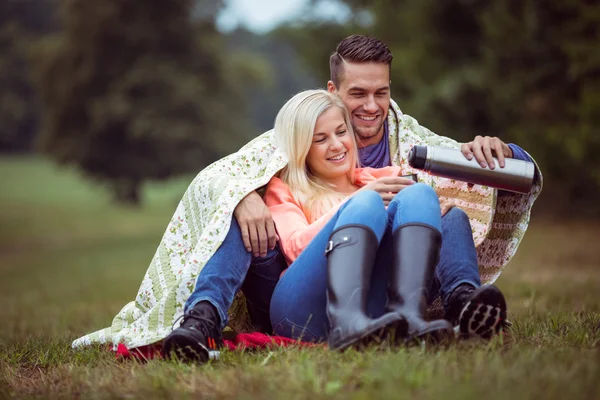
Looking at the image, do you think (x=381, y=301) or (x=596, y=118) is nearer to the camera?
(x=381, y=301)

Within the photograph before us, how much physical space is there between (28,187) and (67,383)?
31.5 m

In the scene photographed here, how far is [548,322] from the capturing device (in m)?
3.29

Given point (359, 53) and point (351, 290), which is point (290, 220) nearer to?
point (351, 290)

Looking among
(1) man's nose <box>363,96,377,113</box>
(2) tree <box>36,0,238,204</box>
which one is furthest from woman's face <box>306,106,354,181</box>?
(2) tree <box>36,0,238,204</box>

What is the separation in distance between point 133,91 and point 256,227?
18.1 meters

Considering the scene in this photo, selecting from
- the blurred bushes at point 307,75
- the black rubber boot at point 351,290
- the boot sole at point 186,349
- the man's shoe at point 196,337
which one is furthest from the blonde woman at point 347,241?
the blurred bushes at point 307,75

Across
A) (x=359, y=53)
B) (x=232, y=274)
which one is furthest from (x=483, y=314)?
(x=359, y=53)

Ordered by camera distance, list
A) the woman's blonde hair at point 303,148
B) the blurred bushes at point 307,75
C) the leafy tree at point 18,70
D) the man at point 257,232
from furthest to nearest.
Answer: the leafy tree at point 18,70
the blurred bushes at point 307,75
the woman's blonde hair at point 303,148
the man at point 257,232

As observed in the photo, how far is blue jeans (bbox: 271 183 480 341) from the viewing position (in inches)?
108

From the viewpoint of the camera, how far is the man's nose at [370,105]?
3562mm

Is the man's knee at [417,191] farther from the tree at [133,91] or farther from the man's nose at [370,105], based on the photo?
the tree at [133,91]

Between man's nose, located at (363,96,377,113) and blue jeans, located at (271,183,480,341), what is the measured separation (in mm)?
721

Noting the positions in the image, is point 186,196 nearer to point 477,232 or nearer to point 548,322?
point 477,232

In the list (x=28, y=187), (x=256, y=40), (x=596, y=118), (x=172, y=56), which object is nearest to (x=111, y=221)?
(x=172, y=56)
